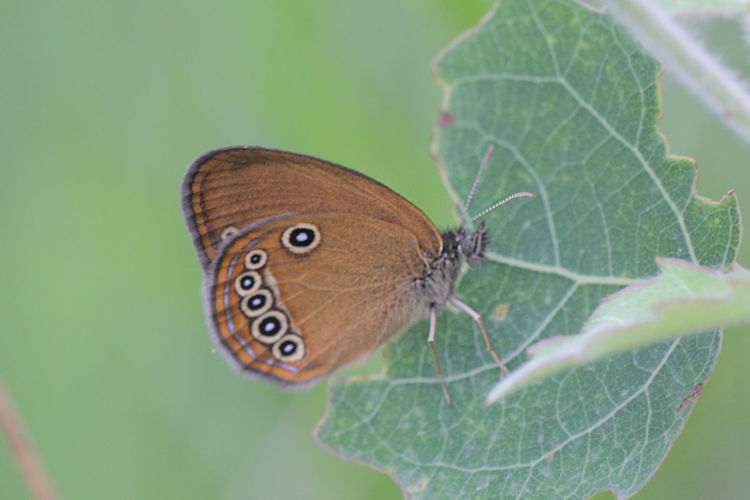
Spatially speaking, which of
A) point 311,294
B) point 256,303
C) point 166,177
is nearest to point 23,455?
point 256,303

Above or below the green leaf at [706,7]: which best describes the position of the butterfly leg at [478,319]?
below

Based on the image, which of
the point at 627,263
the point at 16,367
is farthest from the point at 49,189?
the point at 627,263

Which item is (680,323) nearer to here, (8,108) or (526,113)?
(526,113)

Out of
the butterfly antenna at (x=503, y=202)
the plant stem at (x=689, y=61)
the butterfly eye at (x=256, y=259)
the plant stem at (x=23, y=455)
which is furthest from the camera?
the butterfly eye at (x=256, y=259)

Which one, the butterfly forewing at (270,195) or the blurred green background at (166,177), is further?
the blurred green background at (166,177)

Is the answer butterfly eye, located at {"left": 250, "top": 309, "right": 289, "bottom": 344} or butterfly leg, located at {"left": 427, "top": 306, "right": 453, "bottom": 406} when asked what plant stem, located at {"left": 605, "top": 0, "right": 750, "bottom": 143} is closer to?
butterfly leg, located at {"left": 427, "top": 306, "right": 453, "bottom": 406}

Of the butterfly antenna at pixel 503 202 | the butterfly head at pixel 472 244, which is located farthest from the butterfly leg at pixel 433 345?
the butterfly antenna at pixel 503 202

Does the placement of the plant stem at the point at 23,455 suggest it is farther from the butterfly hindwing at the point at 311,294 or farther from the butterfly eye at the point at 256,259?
the butterfly eye at the point at 256,259
